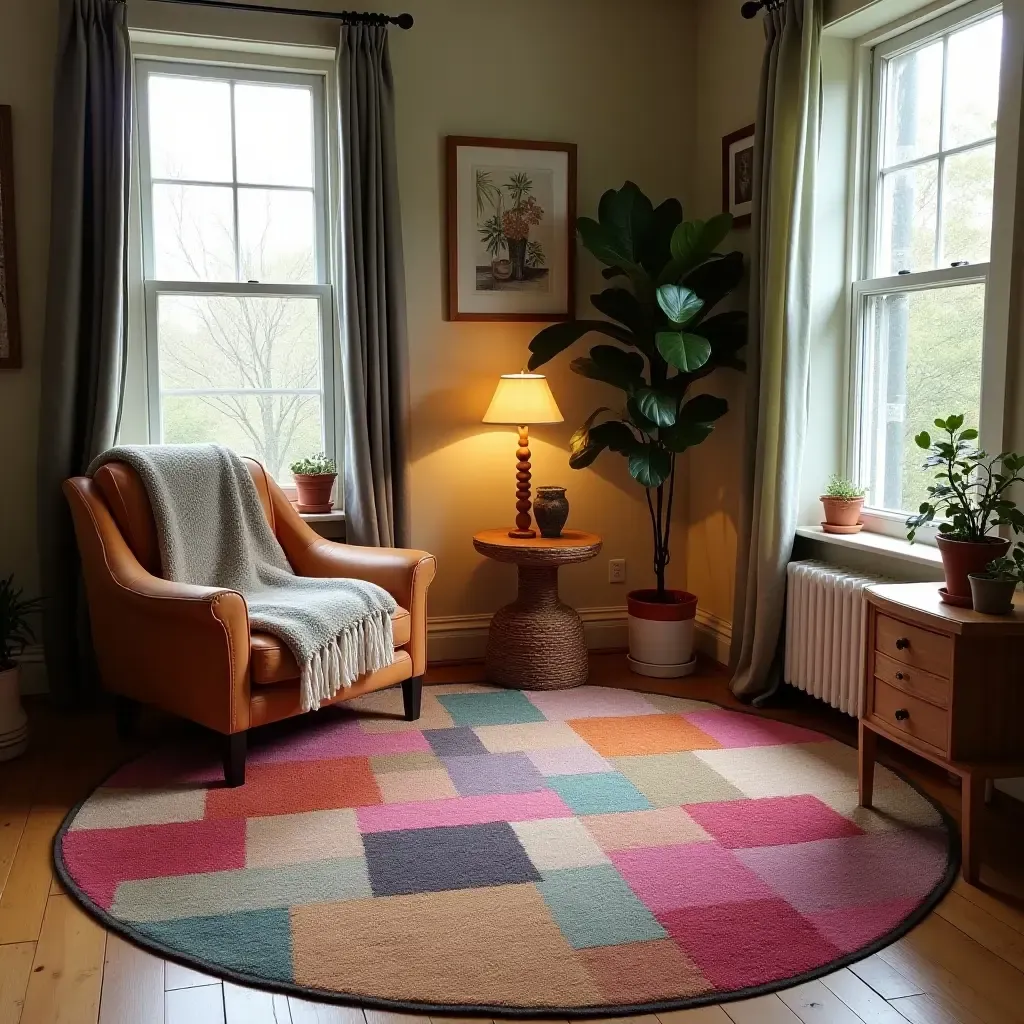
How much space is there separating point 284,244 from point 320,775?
6.94ft

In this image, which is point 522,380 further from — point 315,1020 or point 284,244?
point 315,1020

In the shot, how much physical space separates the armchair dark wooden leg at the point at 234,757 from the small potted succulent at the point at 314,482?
1291 mm

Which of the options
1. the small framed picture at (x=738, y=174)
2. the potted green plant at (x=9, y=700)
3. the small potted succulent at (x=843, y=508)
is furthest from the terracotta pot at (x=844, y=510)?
the potted green plant at (x=9, y=700)

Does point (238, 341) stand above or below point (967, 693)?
above

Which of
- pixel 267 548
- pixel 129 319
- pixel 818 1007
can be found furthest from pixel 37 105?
pixel 818 1007

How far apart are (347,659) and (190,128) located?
217 cm

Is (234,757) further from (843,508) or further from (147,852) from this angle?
(843,508)

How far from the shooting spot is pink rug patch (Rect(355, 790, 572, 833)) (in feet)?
9.18

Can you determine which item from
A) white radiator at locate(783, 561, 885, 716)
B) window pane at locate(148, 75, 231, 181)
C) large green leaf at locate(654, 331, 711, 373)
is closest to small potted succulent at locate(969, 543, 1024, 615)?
white radiator at locate(783, 561, 885, 716)

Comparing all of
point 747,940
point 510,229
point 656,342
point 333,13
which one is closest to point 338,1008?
point 747,940

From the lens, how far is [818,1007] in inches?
78.2

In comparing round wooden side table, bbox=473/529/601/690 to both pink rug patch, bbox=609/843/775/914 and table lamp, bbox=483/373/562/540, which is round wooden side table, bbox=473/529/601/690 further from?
pink rug patch, bbox=609/843/775/914

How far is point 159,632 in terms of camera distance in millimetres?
3154

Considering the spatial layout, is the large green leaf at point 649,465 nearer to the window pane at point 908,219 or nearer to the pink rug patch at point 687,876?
the window pane at point 908,219
